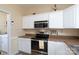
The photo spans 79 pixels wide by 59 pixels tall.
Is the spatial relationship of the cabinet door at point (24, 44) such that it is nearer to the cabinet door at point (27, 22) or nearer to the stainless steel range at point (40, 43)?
the stainless steel range at point (40, 43)

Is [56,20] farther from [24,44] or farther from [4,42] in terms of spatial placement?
[4,42]

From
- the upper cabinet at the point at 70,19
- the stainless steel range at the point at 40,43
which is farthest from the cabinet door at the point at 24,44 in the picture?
the upper cabinet at the point at 70,19

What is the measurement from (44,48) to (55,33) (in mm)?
303

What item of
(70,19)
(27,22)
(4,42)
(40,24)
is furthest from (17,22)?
(70,19)

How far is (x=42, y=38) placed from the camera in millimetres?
1801

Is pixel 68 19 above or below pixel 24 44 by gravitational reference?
above

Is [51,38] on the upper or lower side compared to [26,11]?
lower

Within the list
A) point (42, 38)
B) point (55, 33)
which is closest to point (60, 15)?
point (55, 33)

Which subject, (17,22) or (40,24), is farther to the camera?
(40,24)

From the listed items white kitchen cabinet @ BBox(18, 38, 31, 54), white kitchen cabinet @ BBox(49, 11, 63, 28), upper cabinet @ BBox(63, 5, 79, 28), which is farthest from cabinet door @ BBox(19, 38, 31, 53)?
upper cabinet @ BBox(63, 5, 79, 28)

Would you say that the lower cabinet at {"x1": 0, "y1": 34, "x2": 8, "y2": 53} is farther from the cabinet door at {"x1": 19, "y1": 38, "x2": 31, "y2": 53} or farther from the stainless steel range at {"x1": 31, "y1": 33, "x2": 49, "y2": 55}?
the stainless steel range at {"x1": 31, "y1": 33, "x2": 49, "y2": 55}
